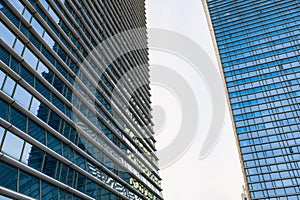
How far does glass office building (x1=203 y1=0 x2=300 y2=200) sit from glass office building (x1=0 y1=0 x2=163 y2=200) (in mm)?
51331

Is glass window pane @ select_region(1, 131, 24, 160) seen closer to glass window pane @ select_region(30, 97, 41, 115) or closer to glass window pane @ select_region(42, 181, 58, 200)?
glass window pane @ select_region(30, 97, 41, 115)

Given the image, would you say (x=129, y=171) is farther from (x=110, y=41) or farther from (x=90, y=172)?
(x=110, y=41)

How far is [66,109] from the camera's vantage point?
3198 cm

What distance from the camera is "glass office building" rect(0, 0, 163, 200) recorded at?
23156mm

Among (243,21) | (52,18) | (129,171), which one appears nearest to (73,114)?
(52,18)

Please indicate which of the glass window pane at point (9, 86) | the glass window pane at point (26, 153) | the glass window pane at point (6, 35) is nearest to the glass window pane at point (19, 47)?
the glass window pane at point (6, 35)

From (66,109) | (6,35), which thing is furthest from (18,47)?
(66,109)

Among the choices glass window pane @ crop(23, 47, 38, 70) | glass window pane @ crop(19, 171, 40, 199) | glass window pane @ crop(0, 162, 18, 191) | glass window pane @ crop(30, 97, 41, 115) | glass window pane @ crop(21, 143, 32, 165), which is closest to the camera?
glass window pane @ crop(0, 162, 18, 191)

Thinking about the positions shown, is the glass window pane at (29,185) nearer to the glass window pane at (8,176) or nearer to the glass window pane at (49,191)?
the glass window pane at (8,176)

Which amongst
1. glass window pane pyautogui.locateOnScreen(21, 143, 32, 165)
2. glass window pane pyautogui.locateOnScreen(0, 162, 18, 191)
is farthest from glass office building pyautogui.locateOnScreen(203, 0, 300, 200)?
glass window pane pyautogui.locateOnScreen(0, 162, 18, 191)

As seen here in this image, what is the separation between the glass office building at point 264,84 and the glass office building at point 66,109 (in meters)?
51.3

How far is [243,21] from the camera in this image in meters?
134

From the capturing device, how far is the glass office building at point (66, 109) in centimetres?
2316

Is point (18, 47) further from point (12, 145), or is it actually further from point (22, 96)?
point (12, 145)
